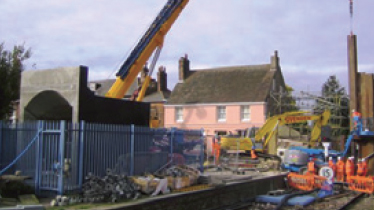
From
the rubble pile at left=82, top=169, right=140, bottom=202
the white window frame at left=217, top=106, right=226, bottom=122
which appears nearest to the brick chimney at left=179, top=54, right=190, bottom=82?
the white window frame at left=217, top=106, right=226, bottom=122

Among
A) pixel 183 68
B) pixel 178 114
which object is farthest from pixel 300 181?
pixel 183 68

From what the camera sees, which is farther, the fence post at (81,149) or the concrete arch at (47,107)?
the concrete arch at (47,107)

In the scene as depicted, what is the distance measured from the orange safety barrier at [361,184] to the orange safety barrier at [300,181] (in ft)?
5.03

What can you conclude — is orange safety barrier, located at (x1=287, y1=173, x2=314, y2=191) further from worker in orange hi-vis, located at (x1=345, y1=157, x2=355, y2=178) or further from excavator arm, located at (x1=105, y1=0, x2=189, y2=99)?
excavator arm, located at (x1=105, y1=0, x2=189, y2=99)

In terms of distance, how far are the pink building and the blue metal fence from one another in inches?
1022

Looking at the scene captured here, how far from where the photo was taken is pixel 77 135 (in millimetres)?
10930

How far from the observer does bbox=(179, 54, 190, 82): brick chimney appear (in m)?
45.8

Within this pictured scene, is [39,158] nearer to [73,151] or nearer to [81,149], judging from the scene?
[73,151]

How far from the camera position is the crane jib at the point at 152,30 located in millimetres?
24484

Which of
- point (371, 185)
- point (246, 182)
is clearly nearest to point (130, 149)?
point (246, 182)

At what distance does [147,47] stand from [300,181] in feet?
40.7

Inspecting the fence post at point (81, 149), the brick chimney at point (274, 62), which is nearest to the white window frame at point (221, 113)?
the brick chimney at point (274, 62)

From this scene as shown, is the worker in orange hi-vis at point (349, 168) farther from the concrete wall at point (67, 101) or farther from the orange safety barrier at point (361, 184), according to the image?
the concrete wall at point (67, 101)

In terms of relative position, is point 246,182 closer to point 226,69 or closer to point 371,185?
point 371,185
